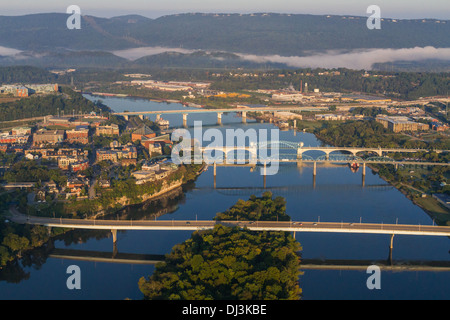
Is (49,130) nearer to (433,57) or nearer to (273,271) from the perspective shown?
(273,271)

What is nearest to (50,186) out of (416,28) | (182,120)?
(182,120)

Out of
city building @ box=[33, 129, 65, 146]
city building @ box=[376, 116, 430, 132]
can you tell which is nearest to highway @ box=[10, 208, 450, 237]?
city building @ box=[33, 129, 65, 146]

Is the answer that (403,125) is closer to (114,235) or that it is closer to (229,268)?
(114,235)

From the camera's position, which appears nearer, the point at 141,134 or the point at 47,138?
the point at 47,138

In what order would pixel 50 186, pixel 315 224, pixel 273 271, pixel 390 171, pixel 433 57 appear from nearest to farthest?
pixel 273 271
pixel 315 224
pixel 50 186
pixel 390 171
pixel 433 57

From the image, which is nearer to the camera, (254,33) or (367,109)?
(367,109)

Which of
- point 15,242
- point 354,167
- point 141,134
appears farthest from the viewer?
point 141,134

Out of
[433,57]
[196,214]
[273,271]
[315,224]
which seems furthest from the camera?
[433,57]

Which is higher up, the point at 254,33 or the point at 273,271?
the point at 254,33

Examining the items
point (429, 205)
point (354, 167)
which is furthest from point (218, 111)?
point (429, 205)
